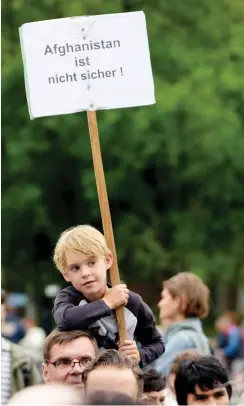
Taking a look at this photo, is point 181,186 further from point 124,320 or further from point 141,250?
point 124,320

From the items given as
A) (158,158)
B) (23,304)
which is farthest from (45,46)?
(23,304)

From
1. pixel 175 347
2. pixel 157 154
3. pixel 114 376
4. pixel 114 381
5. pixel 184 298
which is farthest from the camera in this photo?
pixel 157 154

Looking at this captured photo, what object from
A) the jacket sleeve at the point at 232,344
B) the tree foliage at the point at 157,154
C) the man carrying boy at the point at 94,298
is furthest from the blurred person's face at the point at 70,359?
the tree foliage at the point at 157,154

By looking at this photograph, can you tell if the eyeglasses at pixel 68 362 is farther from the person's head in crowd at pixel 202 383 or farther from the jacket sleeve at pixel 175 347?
the jacket sleeve at pixel 175 347

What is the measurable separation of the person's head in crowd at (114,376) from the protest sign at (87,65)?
140 centimetres

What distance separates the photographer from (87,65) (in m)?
6.28

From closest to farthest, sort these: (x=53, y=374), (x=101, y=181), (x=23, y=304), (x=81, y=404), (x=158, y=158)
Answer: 1. (x=81, y=404)
2. (x=53, y=374)
3. (x=101, y=181)
4. (x=158, y=158)
5. (x=23, y=304)

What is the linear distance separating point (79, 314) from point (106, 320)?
0.21 metres

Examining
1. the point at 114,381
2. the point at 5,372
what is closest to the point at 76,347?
the point at 114,381

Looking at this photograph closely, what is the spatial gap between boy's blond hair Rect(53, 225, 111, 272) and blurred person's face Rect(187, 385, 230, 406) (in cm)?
67

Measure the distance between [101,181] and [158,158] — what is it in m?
21.5

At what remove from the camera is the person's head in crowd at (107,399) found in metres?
3.43

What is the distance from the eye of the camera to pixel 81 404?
11.2 feet

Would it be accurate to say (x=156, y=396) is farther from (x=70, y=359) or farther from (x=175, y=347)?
(x=175, y=347)
